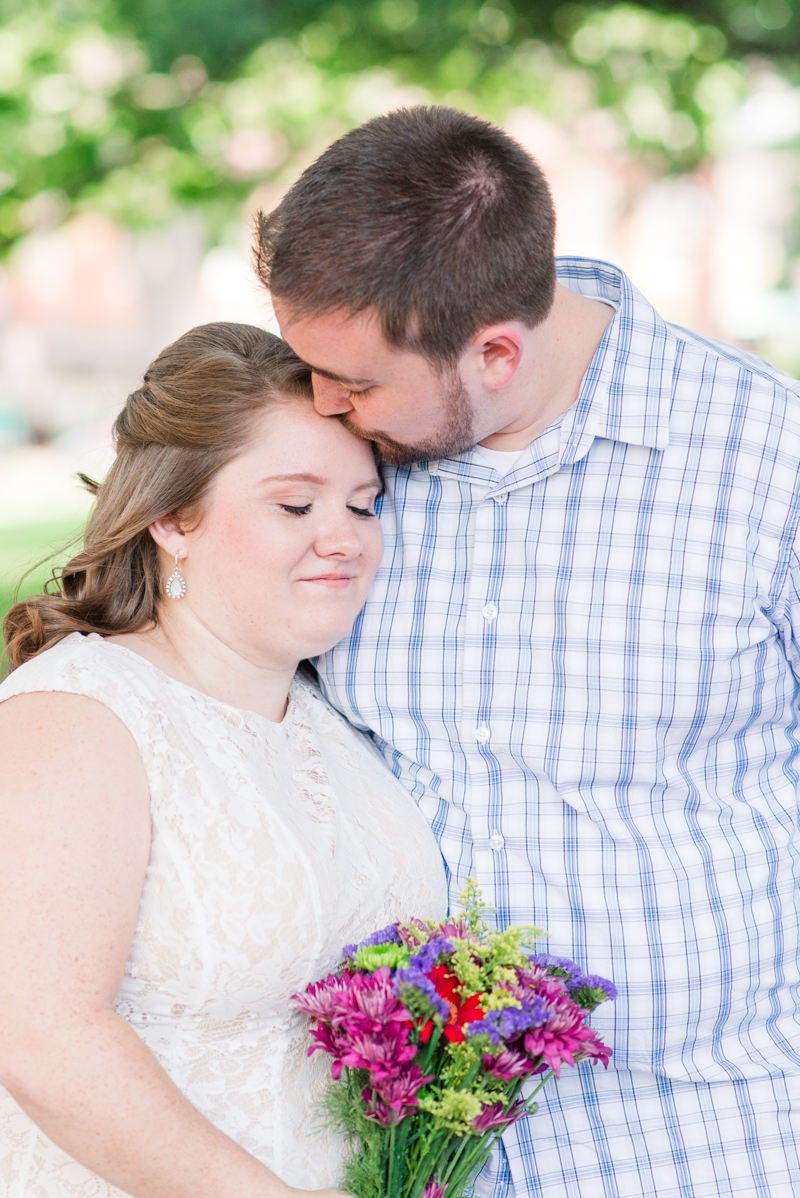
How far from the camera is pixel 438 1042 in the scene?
167cm

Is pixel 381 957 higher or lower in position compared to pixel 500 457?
lower

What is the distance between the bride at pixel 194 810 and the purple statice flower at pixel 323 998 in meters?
0.11

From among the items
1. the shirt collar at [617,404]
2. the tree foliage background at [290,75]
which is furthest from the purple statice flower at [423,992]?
the tree foliage background at [290,75]

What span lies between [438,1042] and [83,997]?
54 centimetres

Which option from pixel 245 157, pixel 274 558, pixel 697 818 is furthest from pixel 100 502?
pixel 245 157

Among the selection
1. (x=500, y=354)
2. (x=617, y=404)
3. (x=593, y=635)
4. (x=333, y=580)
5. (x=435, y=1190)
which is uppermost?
(x=500, y=354)

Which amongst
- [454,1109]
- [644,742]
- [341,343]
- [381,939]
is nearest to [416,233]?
[341,343]

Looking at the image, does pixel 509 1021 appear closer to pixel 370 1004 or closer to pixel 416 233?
pixel 370 1004

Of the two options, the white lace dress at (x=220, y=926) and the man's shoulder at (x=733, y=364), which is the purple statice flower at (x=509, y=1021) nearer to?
the white lace dress at (x=220, y=926)

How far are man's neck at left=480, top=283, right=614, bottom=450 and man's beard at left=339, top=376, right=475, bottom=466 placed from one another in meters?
0.09

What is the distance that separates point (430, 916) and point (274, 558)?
0.76 meters

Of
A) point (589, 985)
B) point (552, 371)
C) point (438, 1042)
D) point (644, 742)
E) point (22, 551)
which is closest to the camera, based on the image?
point (438, 1042)

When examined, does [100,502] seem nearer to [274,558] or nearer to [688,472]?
[274,558]

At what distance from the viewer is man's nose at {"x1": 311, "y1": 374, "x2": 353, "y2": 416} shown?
7.13ft
